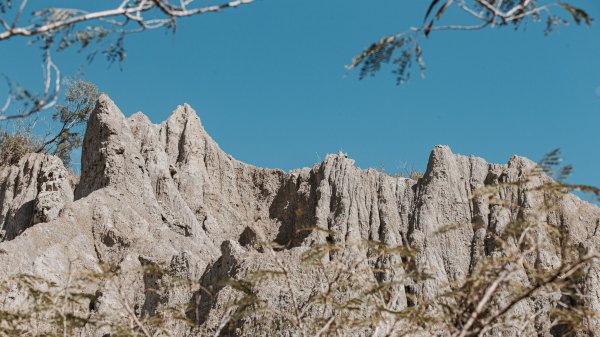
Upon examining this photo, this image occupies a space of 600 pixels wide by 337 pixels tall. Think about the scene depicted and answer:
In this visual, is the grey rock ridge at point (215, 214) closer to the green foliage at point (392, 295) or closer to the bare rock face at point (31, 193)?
the bare rock face at point (31, 193)

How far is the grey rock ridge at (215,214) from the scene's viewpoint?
2211 centimetres

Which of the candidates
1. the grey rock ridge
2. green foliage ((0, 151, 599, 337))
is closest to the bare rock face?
the grey rock ridge

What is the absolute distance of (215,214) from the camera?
105ft

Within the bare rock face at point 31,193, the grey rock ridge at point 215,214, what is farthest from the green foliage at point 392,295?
the bare rock face at point 31,193

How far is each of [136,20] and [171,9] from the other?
393 millimetres

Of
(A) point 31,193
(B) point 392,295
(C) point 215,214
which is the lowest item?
(B) point 392,295

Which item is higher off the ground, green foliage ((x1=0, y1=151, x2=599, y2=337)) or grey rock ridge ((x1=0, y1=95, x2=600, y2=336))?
grey rock ridge ((x1=0, y1=95, x2=600, y2=336))

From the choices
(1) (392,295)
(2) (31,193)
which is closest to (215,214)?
(2) (31,193)

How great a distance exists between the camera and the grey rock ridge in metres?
22.1

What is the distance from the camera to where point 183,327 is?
20.5m

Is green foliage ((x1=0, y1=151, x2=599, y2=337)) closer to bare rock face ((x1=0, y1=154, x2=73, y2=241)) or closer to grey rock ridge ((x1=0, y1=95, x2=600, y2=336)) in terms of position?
grey rock ridge ((x1=0, y1=95, x2=600, y2=336))

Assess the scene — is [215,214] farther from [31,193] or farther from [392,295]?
[392,295]

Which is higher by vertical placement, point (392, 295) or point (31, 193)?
point (31, 193)

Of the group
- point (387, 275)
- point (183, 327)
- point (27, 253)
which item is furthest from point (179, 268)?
point (387, 275)
